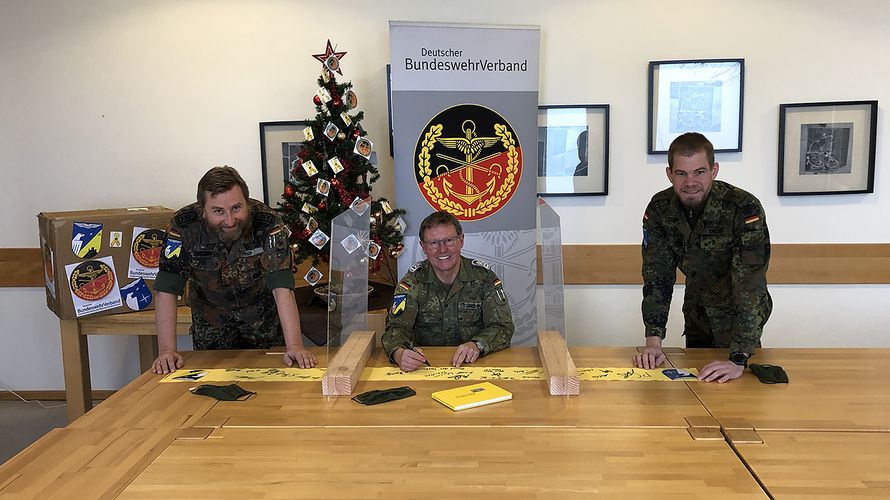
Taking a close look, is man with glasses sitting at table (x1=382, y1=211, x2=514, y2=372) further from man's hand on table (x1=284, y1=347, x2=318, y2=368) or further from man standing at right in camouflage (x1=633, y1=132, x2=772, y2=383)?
man standing at right in camouflage (x1=633, y1=132, x2=772, y2=383)

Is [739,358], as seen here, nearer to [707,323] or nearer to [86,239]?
[707,323]

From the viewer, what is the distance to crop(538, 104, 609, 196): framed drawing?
372 cm

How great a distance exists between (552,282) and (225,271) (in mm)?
1204

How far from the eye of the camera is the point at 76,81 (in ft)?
12.4

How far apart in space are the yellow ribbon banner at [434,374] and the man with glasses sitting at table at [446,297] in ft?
1.01

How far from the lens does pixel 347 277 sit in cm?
214

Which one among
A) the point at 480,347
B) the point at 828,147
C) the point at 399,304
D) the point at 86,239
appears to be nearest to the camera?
the point at 480,347

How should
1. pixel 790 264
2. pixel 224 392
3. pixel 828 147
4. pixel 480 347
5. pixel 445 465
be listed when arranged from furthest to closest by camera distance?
pixel 790 264, pixel 828 147, pixel 480 347, pixel 224 392, pixel 445 465

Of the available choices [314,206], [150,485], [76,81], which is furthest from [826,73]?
[76,81]

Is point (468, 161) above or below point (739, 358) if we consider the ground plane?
above

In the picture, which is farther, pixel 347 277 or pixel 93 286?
pixel 93 286

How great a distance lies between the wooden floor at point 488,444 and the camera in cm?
137

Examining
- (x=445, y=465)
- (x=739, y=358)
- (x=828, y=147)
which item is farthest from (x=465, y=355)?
(x=828, y=147)

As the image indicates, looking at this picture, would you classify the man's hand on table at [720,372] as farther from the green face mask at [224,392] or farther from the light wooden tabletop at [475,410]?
the green face mask at [224,392]
